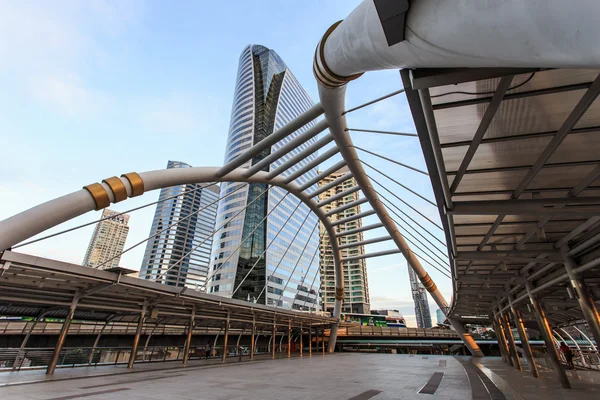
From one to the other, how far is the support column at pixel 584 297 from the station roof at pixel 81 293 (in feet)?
50.7

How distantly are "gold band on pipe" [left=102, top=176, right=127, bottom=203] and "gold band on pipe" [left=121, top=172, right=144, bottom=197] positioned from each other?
0.30m

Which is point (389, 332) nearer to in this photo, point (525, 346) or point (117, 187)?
point (525, 346)

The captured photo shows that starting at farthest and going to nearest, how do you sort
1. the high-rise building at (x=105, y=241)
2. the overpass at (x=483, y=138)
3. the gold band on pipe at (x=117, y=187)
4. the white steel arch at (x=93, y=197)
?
the high-rise building at (x=105, y=241) → the gold band on pipe at (x=117, y=187) → the white steel arch at (x=93, y=197) → the overpass at (x=483, y=138)

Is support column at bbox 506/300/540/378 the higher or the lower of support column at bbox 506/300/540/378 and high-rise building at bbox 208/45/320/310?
the lower

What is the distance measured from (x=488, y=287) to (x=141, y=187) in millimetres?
17356

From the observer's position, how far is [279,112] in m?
90.2

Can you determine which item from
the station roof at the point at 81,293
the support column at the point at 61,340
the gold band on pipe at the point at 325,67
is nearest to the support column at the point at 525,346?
the station roof at the point at 81,293

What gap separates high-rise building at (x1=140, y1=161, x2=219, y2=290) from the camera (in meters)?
128

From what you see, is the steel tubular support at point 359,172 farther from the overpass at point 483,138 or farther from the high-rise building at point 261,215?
the high-rise building at point 261,215

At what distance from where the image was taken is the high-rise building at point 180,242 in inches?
5049

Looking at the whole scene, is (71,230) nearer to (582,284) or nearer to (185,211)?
(582,284)

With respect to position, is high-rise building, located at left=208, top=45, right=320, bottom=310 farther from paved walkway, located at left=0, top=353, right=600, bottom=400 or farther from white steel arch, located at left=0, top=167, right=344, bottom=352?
paved walkway, located at left=0, top=353, right=600, bottom=400

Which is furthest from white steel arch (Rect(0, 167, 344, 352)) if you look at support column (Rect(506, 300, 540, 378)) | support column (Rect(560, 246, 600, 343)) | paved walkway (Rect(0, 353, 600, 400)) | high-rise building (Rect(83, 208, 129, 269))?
high-rise building (Rect(83, 208, 129, 269))

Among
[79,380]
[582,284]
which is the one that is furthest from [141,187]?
[582,284]
